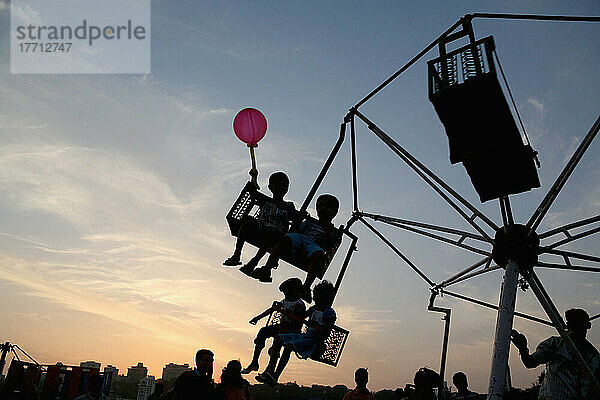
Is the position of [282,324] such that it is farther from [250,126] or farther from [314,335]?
[250,126]

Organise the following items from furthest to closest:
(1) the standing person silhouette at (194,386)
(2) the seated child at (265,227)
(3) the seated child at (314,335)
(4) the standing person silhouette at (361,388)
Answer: (2) the seated child at (265,227), (3) the seated child at (314,335), (4) the standing person silhouette at (361,388), (1) the standing person silhouette at (194,386)

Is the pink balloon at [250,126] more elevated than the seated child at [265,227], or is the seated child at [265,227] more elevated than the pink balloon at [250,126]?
the pink balloon at [250,126]

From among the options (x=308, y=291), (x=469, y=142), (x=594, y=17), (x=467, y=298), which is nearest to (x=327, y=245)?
(x=308, y=291)

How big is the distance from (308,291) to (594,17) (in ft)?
20.3

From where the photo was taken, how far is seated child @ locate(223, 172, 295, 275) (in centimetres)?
762

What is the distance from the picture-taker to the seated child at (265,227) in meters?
7.62

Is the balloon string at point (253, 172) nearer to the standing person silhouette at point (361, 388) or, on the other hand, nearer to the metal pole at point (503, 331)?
the standing person silhouette at point (361, 388)

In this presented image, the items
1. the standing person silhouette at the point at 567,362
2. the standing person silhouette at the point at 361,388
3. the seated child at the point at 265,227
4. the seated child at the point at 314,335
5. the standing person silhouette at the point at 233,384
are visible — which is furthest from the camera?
the seated child at the point at 265,227

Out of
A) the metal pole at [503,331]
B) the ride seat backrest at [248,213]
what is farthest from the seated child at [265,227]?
the metal pole at [503,331]

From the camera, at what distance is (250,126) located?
25.0ft

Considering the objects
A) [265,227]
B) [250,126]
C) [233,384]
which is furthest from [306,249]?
[233,384]

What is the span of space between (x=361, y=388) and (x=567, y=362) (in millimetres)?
2848

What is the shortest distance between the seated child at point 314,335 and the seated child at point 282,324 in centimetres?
17

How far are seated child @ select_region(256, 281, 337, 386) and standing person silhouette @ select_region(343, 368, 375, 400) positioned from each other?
0.66 meters
